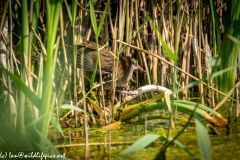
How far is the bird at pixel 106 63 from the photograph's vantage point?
4.25m

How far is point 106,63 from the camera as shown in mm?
4527

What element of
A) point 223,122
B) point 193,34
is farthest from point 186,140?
point 193,34

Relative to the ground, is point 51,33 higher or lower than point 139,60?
higher

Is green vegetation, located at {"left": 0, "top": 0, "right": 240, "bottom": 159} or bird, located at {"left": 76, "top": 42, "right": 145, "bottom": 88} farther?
bird, located at {"left": 76, "top": 42, "right": 145, "bottom": 88}

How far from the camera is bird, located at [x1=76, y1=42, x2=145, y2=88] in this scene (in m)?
4.25

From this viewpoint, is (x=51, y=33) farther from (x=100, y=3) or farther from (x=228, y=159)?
(x=100, y=3)

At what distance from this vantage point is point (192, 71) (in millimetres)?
4922

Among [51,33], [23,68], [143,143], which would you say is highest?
[51,33]

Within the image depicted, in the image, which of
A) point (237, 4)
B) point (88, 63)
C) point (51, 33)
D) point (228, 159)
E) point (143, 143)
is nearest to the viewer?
point (143, 143)

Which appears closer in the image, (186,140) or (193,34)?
(186,140)

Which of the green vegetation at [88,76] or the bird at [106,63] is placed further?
the bird at [106,63]

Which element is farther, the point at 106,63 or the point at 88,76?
the point at 88,76

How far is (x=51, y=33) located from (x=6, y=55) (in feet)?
2.13

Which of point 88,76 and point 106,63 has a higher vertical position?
point 106,63
